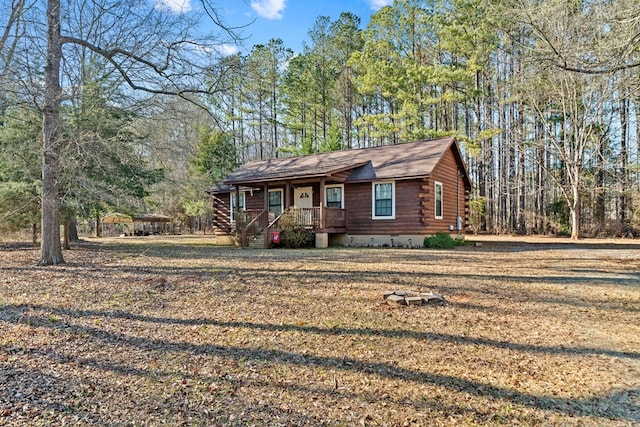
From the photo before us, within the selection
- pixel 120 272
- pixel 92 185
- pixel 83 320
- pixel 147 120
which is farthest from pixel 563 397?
pixel 147 120

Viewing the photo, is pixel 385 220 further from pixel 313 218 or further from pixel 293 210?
pixel 293 210

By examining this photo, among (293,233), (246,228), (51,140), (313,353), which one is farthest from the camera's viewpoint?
(246,228)

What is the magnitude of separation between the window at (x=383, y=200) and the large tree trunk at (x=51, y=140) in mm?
11261

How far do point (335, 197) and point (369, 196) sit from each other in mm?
1652

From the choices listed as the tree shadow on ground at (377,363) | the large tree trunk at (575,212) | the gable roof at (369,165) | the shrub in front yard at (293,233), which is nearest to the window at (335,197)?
the gable roof at (369,165)

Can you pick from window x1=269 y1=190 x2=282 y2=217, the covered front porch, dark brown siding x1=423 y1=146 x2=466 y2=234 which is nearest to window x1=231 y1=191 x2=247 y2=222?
the covered front porch

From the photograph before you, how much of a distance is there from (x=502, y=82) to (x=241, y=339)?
1061 inches

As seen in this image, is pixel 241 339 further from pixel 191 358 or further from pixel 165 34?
pixel 165 34

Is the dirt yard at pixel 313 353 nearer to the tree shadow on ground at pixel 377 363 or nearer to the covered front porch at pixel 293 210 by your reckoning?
the tree shadow on ground at pixel 377 363

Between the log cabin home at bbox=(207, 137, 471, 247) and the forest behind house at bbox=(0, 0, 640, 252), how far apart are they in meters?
3.27

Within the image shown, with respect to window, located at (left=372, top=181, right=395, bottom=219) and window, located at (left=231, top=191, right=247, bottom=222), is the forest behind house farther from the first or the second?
window, located at (left=372, top=181, right=395, bottom=219)

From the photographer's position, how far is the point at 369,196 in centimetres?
1669

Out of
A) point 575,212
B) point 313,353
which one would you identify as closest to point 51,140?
point 313,353

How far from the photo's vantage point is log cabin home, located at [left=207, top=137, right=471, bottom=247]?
51.6 feet
